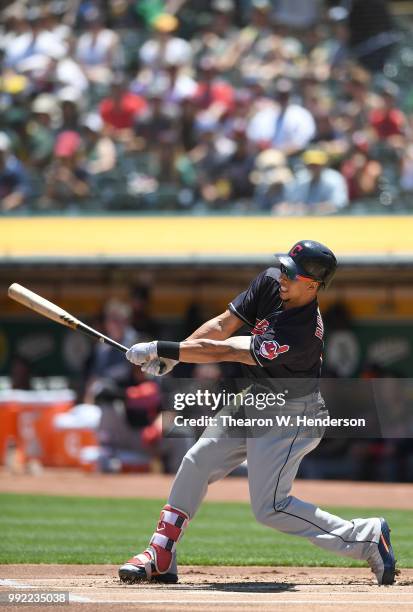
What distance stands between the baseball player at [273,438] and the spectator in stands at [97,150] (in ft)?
26.3

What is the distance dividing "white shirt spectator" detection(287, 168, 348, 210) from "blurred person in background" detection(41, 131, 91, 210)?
2438 mm

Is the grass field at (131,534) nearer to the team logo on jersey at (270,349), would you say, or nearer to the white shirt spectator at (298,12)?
the team logo on jersey at (270,349)

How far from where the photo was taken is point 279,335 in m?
5.41

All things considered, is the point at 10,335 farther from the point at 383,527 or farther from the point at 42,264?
the point at 383,527

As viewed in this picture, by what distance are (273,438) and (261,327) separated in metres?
0.53

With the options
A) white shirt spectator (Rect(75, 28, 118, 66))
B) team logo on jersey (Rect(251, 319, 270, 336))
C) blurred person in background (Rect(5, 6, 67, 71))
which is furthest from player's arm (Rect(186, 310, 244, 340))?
blurred person in background (Rect(5, 6, 67, 71))

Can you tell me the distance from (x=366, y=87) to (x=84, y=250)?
13.1 ft

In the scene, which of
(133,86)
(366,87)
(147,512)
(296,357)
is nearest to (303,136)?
(366,87)

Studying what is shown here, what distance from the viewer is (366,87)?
546 inches

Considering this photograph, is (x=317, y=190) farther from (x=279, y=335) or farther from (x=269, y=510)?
(x=269, y=510)

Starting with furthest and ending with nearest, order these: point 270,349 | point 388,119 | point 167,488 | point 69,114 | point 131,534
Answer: point 69,114 < point 388,119 < point 167,488 < point 131,534 < point 270,349

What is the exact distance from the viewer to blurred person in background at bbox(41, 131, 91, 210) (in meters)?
13.2

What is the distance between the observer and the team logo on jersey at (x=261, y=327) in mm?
5535

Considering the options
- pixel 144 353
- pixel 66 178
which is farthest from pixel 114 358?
pixel 144 353
